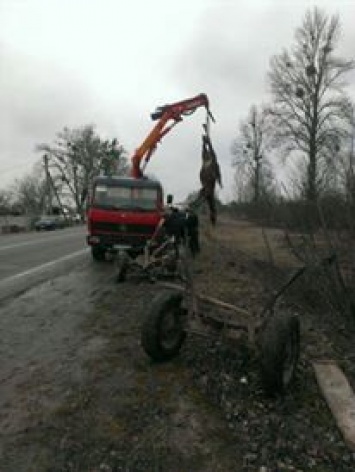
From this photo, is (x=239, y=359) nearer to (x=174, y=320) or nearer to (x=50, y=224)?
(x=174, y=320)

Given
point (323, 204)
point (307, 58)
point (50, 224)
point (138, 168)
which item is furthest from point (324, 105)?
point (323, 204)

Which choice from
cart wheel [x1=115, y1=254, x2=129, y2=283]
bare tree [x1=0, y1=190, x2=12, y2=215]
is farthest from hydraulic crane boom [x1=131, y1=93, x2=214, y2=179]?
bare tree [x1=0, y1=190, x2=12, y2=215]

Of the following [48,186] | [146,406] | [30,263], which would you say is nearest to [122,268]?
[30,263]

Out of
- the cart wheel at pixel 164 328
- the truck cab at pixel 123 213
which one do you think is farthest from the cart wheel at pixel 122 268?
the cart wheel at pixel 164 328

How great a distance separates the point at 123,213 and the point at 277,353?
1177 centimetres

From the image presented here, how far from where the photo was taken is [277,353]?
623cm

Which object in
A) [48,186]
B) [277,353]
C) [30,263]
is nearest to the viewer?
[277,353]

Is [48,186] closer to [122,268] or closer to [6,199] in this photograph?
A: [6,199]

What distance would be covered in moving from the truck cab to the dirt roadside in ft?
25.8

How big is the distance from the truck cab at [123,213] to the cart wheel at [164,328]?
9.88 m

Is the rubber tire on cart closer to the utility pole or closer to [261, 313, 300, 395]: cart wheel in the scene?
[261, 313, 300, 395]: cart wheel

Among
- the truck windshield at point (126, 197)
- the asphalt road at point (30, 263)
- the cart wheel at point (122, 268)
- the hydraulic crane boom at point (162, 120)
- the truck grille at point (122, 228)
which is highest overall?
the hydraulic crane boom at point (162, 120)

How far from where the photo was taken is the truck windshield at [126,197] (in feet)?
58.6

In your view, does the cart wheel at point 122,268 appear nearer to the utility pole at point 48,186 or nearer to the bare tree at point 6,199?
the utility pole at point 48,186
